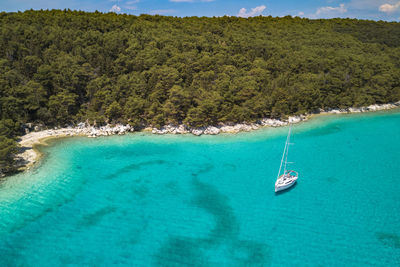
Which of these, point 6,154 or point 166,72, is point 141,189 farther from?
point 166,72

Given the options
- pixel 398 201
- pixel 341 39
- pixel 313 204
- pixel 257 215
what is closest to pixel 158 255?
pixel 257 215

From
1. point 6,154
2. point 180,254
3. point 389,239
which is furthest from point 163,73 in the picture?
point 389,239

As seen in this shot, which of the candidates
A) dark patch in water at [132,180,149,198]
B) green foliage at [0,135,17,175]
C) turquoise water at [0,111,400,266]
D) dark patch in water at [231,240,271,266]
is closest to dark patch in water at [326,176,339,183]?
turquoise water at [0,111,400,266]

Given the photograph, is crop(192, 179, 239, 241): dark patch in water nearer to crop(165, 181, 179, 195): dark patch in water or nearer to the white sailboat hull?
crop(165, 181, 179, 195): dark patch in water

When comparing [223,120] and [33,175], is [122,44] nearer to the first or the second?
[223,120]

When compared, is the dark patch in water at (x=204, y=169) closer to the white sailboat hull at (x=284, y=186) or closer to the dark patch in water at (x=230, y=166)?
the dark patch in water at (x=230, y=166)

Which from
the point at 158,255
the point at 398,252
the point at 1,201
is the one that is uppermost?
the point at 1,201
